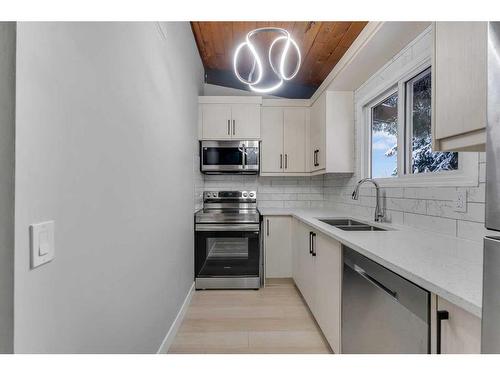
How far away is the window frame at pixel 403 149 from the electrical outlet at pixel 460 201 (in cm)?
4

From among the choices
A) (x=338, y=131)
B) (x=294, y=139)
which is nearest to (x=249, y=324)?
(x=338, y=131)

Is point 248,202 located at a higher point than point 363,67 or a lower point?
lower

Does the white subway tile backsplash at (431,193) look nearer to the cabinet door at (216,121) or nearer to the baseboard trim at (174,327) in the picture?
the baseboard trim at (174,327)

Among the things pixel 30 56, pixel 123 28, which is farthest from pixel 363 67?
pixel 30 56

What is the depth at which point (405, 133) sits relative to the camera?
6.99 ft

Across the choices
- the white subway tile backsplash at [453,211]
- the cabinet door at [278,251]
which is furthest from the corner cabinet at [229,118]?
the white subway tile backsplash at [453,211]

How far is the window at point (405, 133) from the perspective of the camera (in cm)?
184

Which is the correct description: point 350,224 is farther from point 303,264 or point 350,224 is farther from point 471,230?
point 471,230

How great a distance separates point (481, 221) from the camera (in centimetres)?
133

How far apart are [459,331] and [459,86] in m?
0.81

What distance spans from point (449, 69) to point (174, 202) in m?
1.81

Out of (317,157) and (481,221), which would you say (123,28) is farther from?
(317,157)

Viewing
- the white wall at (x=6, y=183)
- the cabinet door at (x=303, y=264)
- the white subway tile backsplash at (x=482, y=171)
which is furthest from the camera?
the cabinet door at (x=303, y=264)

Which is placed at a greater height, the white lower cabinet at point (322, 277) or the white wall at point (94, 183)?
the white wall at point (94, 183)
